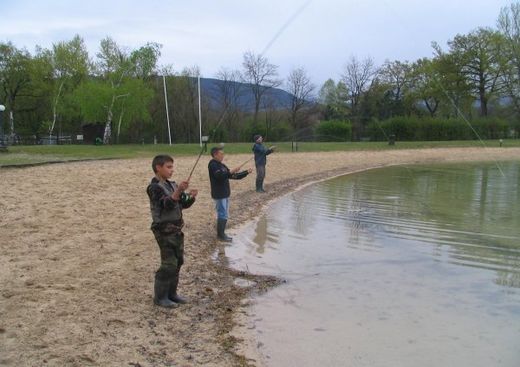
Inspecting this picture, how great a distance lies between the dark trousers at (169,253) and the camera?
521cm

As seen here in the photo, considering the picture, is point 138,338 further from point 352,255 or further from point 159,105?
point 159,105

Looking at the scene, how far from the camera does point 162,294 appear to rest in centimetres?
532

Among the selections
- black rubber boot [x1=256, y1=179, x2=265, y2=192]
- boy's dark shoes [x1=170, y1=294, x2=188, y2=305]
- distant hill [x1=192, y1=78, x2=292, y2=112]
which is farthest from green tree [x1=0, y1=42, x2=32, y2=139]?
boy's dark shoes [x1=170, y1=294, x2=188, y2=305]

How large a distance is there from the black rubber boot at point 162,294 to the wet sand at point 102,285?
92mm

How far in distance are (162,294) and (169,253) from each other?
0.42m

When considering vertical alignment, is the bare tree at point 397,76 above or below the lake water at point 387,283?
above

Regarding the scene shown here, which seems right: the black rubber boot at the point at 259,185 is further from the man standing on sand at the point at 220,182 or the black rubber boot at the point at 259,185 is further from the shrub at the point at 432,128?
the shrub at the point at 432,128

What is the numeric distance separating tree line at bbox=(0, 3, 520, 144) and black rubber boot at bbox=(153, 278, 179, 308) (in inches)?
1580

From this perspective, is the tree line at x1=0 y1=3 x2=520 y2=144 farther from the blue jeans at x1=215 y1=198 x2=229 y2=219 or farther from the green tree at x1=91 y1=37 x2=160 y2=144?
the blue jeans at x1=215 y1=198 x2=229 y2=219

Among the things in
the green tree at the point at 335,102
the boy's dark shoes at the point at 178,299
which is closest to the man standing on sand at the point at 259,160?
the boy's dark shoes at the point at 178,299

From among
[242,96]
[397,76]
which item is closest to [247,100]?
[242,96]

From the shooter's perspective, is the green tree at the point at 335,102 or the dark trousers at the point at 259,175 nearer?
the dark trousers at the point at 259,175

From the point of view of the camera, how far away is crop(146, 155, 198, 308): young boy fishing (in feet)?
16.9

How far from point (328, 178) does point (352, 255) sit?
13.3 metres
